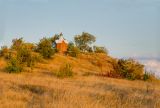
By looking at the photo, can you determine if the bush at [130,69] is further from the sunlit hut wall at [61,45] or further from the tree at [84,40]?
the tree at [84,40]

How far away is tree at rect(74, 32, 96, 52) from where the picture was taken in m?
80.2

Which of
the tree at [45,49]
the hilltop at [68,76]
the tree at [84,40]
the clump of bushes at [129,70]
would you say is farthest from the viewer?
the tree at [84,40]

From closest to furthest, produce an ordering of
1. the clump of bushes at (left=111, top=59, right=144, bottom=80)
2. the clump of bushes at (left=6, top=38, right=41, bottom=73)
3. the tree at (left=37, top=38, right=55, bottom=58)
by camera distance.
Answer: the clump of bushes at (left=6, top=38, right=41, bottom=73) < the clump of bushes at (left=111, top=59, right=144, bottom=80) < the tree at (left=37, top=38, right=55, bottom=58)

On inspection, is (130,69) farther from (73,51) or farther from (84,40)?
(84,40)

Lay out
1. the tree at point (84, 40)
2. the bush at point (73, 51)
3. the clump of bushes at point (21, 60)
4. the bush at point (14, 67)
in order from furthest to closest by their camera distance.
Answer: the tree at point (84, 40) < the bush at point (73, 51) < the clump of bushes at point (21, 60) < the bush at point (14, 67)

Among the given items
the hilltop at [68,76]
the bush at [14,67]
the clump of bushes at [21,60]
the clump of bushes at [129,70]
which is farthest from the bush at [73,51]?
the bush at [14,67]

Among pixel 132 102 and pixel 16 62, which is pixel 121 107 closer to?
pixel 132 102

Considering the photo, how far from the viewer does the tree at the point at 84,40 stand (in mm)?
80250

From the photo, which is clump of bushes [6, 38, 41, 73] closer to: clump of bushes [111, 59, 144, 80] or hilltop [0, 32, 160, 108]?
hilltop [0, 32, 160, 108]

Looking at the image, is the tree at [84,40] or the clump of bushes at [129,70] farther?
the tree at [84,40]

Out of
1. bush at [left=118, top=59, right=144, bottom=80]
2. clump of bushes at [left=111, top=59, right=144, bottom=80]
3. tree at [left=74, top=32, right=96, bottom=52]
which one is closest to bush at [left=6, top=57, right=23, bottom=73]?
clump of bushes at [left=111, top=59, right=144, bottom=80]

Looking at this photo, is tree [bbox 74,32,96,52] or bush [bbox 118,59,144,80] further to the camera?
tree [bbox 74,32,96,52]

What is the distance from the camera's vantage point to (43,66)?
1866 inches

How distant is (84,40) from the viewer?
80.5m
